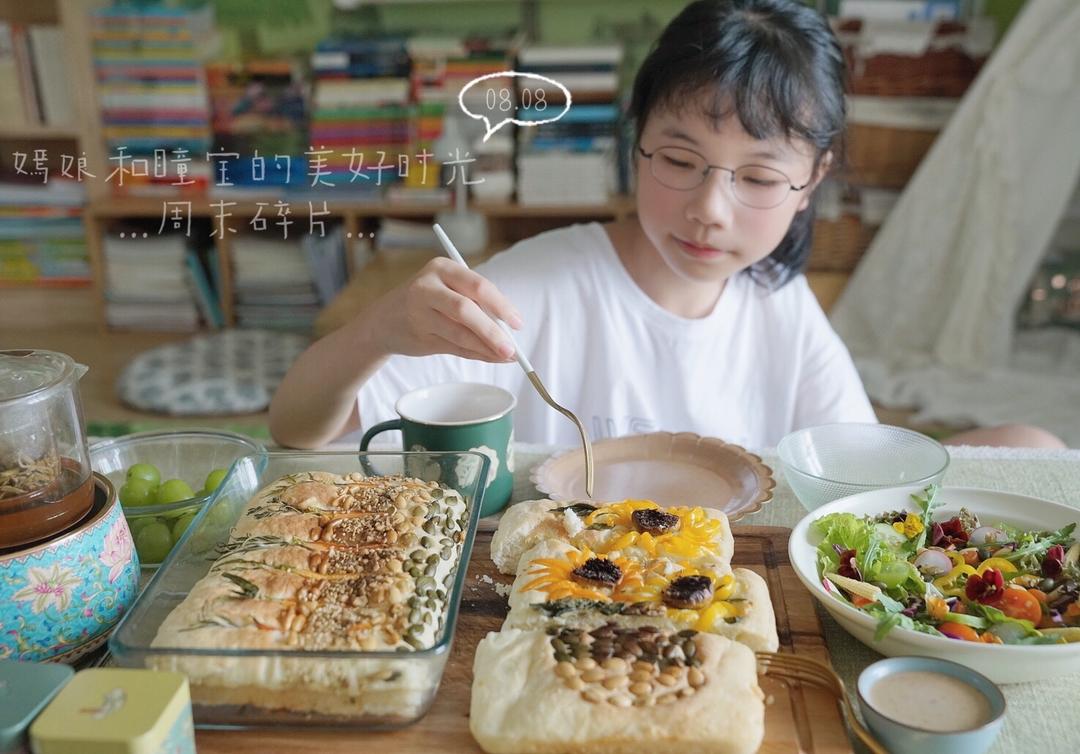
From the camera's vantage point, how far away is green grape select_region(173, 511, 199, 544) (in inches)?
41.6

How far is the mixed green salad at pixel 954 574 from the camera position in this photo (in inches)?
35.5

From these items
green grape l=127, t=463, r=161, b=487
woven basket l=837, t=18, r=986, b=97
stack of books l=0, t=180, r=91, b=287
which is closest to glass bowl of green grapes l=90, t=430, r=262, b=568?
green grape l=127, t=463, r=161, b=487

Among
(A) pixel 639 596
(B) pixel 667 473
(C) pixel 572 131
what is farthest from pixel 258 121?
(A) pixel 639 596

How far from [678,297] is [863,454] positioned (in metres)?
0.55

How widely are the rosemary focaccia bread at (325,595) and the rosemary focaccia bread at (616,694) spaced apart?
Answer: 7 cm

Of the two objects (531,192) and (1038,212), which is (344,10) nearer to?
(531,192)

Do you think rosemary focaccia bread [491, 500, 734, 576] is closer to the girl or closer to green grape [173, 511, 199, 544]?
the girl

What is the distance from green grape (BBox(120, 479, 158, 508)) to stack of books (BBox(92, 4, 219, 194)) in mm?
2508

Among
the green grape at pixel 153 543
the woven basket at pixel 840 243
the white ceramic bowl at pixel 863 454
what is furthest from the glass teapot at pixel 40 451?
the woven basket at pixel 840 243

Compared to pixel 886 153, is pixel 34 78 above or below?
above

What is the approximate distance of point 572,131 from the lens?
3381mm

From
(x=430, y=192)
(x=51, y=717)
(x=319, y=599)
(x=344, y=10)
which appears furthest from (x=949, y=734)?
(x=344, y=10)

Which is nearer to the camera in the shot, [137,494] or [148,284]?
[137,494]

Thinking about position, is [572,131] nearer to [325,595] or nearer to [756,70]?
[756,70]
